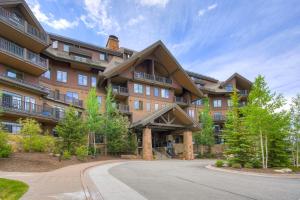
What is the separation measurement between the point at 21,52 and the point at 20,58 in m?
1.02

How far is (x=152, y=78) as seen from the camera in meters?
40.7

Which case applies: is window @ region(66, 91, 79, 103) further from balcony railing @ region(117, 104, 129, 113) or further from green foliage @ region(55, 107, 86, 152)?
green foliage @ region(55, 107, 86, 152)

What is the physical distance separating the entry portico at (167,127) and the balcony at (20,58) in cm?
1275

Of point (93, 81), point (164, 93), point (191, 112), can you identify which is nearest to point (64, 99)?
point (93, 81)

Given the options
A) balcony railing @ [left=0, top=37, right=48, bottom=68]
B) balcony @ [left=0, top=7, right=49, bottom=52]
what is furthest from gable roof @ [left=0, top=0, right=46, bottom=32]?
balcony railing @ [left=0, top=37, right=48, bottom=68]

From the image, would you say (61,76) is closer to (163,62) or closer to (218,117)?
(163,62)

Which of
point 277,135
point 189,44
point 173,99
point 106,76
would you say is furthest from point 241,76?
point 277,135

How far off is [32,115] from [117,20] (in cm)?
1232

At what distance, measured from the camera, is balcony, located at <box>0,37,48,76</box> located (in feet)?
85.0

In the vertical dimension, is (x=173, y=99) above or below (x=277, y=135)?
above

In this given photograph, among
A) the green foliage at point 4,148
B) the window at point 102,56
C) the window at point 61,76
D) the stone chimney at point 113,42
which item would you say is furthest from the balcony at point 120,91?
A: the green foliage at point 4,148

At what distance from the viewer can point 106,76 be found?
3512cm

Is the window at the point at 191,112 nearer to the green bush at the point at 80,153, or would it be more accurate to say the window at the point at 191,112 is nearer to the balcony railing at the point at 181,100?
the balcony railing at the point at 181,100

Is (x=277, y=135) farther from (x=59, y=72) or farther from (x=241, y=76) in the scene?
(x=241, y=76)
